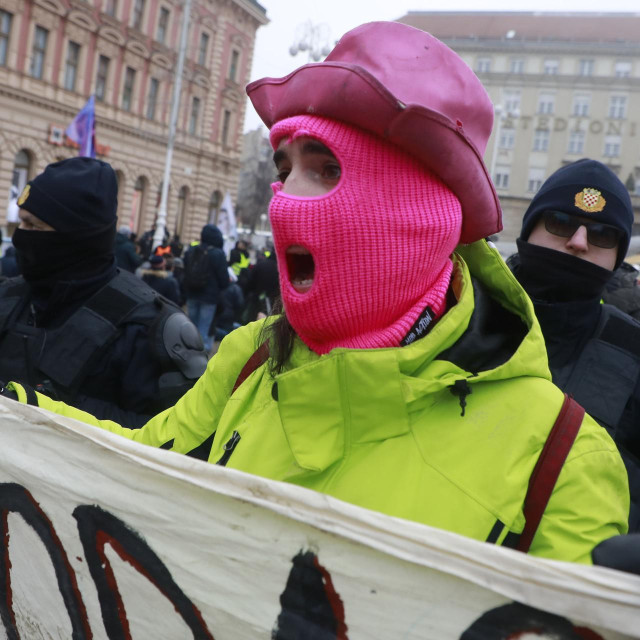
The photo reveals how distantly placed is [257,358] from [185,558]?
0.48 m

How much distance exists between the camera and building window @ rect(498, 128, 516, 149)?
169 feet

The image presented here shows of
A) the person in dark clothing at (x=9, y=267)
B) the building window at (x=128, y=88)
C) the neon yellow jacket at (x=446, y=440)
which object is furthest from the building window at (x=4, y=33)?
the neon yellow jacket at (x=446, y=440)

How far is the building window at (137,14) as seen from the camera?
29.9 m

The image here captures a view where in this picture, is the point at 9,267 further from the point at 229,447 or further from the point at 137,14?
the point at 137,14

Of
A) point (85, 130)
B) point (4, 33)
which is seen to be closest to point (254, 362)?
point (85, 130)

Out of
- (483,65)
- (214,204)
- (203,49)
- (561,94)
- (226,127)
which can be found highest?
(483,65)

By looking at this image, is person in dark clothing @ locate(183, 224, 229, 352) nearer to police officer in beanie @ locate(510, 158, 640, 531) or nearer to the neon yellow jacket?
police officer in beanie @ locate(510, 158, 640, 531)

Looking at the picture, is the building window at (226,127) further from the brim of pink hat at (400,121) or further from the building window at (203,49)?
the brim of pink hat at (400,121)

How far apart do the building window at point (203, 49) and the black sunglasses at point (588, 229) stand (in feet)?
109

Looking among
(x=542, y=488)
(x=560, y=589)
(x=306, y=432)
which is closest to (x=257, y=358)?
(x=306, y=432)

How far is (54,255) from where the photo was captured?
2789 millimetres

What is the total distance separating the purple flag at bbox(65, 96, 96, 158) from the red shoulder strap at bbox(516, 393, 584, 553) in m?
15.5

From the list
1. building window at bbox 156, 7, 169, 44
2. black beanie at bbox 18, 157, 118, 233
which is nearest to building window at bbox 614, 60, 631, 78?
building window at bbox 156, 7, 169, 44

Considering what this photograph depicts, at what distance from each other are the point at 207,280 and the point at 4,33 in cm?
1957
